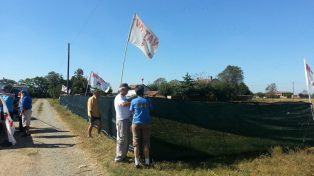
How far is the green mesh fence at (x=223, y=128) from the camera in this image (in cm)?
972

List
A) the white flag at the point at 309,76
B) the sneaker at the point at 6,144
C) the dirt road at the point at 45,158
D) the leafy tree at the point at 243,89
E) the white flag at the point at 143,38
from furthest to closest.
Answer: the leafy tree at the point at 243,89
the white flag at the point at 309,76
the sneaker at the point at 6,144
the white flag at the point at 143,38
the dirt road at the point at 45,158

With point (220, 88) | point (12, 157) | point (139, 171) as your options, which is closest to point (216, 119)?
point (139, 171)

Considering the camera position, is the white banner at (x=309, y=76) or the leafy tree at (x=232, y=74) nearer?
the white banner at (x=309, y=76)

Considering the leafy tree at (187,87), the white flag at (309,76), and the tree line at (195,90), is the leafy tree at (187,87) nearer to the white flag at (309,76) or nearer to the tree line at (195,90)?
the tree line at (195,90)

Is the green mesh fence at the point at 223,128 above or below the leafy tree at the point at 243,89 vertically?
below

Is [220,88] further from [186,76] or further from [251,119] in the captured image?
[251,119]

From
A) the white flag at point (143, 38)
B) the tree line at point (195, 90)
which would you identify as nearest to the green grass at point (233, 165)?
the white flag at point (143, 38)

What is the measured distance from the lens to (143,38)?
10.8 m

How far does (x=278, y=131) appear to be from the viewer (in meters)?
11.5

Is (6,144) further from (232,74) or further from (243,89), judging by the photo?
(232,74)

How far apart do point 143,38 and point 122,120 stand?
8.03 ft

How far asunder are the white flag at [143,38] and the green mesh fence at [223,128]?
167cm

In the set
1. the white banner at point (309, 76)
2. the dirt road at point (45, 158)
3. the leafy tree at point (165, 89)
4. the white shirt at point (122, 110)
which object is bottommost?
the dirt road at point (45, 158)

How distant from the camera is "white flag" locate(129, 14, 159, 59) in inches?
422
